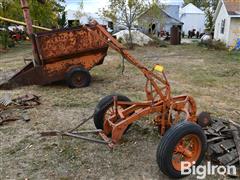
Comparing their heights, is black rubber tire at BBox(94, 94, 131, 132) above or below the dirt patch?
above

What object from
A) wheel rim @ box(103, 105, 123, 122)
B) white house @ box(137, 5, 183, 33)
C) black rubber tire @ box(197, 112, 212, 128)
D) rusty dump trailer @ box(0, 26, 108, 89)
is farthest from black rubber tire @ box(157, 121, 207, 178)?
white house @ box(137, 5, 183, 33)

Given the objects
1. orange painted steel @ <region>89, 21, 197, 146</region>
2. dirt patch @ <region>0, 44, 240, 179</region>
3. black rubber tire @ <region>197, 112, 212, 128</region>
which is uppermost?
orange painted steel @ <region>89, 21, 197, 146</region>

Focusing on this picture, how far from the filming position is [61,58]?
8.18 m

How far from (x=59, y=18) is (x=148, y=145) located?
30472 mm

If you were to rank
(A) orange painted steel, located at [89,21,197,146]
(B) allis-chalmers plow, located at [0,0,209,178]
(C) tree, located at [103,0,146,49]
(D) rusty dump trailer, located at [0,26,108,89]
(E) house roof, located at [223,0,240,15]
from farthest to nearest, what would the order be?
(C) tree, located at [103,0,146,49] < (E) house roof, located at [223,0,240,15] < (D) rusty dump trailer, located at [0,26,108,89] < (A) orange painted steel, located at [89,21,197,146] < (B) allis-chalmers plow, located at [0,0,209,178]

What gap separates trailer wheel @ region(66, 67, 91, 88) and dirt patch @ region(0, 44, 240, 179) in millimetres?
222

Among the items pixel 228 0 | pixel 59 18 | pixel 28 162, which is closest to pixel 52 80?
pixel 28 162

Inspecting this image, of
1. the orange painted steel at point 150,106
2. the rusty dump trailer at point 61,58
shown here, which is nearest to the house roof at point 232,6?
the rusty dump trailer at point 61,58

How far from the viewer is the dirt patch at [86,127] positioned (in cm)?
399

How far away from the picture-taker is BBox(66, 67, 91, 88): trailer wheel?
325 inches

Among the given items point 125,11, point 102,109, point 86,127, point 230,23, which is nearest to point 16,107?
point 86,127

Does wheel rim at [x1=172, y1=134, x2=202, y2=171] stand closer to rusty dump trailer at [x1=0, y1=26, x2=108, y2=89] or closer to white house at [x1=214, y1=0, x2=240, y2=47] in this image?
rusty dump trailer at [x1=0, y1=26, x2=108, y2=89]

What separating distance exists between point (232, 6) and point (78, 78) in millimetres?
16266

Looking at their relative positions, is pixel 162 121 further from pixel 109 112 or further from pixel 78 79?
pixel 78 79
